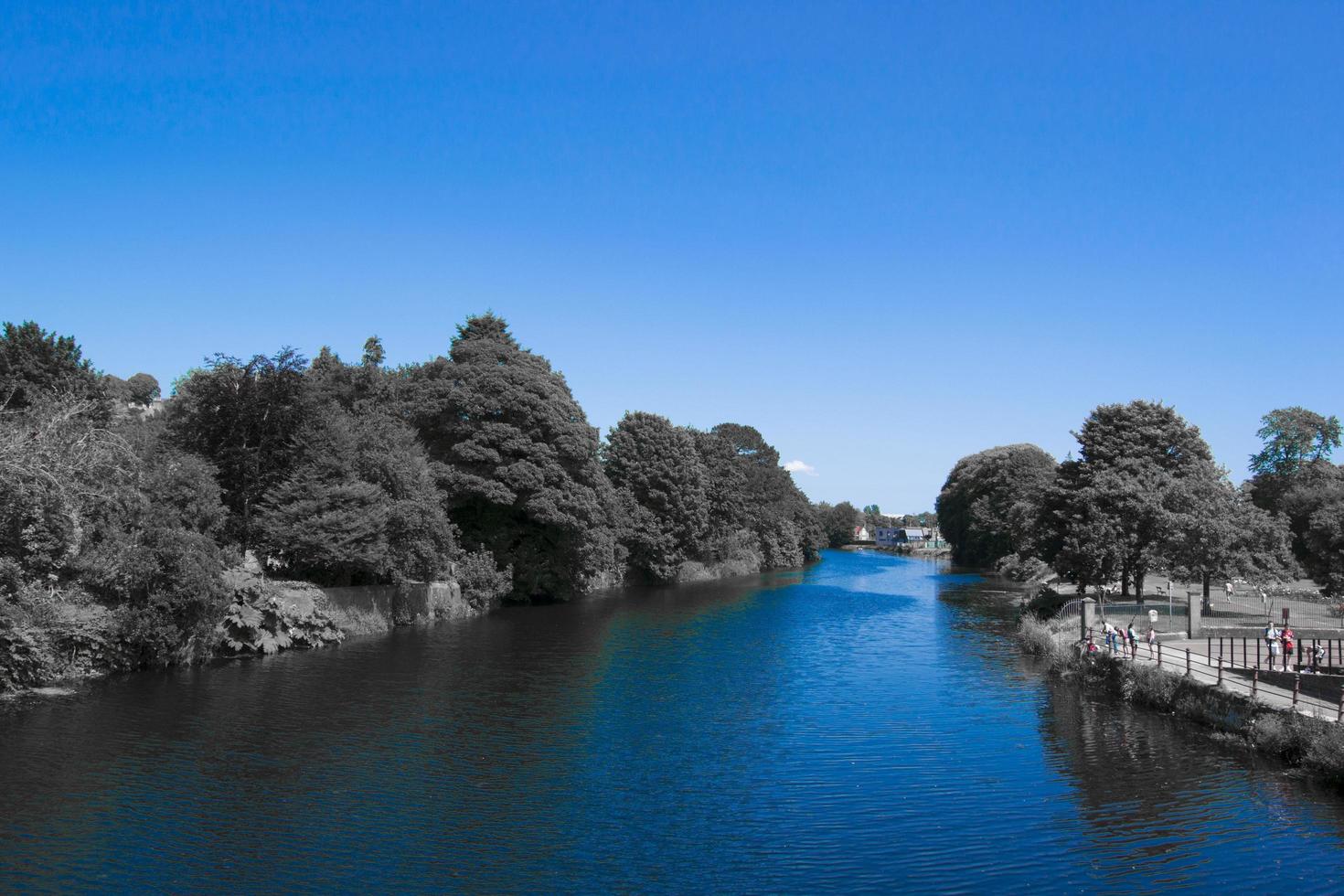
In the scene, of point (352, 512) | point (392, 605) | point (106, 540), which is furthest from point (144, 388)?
point (106, 540)

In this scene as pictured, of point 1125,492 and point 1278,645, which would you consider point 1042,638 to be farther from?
point 1125,492

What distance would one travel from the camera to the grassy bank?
19156mm

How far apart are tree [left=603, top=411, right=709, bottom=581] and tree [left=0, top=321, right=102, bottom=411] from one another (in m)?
38.8

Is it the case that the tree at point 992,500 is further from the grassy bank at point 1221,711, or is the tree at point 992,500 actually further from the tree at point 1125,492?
the grassy bank at point 1221,711

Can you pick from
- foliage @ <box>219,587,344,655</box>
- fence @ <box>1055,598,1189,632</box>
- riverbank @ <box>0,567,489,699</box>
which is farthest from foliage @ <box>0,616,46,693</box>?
fence @ <box>1055,598,1189,632</box>

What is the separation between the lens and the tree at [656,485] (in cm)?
7806

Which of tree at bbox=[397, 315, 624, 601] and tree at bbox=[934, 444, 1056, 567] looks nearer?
tree at bbox=[397, 315, 624, 601]

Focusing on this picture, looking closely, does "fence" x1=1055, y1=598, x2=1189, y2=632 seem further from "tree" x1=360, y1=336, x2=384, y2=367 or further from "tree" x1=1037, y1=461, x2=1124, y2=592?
"tree" x1=360, y1=336, x2=384, y2=367

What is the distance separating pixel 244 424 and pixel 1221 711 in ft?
126

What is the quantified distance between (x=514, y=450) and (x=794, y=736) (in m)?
33.8

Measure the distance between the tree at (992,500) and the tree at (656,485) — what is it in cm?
2789

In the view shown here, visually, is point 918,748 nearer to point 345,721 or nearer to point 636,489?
point 345,721

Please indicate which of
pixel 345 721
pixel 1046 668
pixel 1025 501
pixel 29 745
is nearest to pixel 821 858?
pixel 345 721

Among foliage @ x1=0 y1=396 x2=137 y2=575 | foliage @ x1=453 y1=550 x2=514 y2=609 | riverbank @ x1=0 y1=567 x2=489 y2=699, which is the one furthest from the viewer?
foliage @ x1=453 y1=550 x2=514 y2=609
